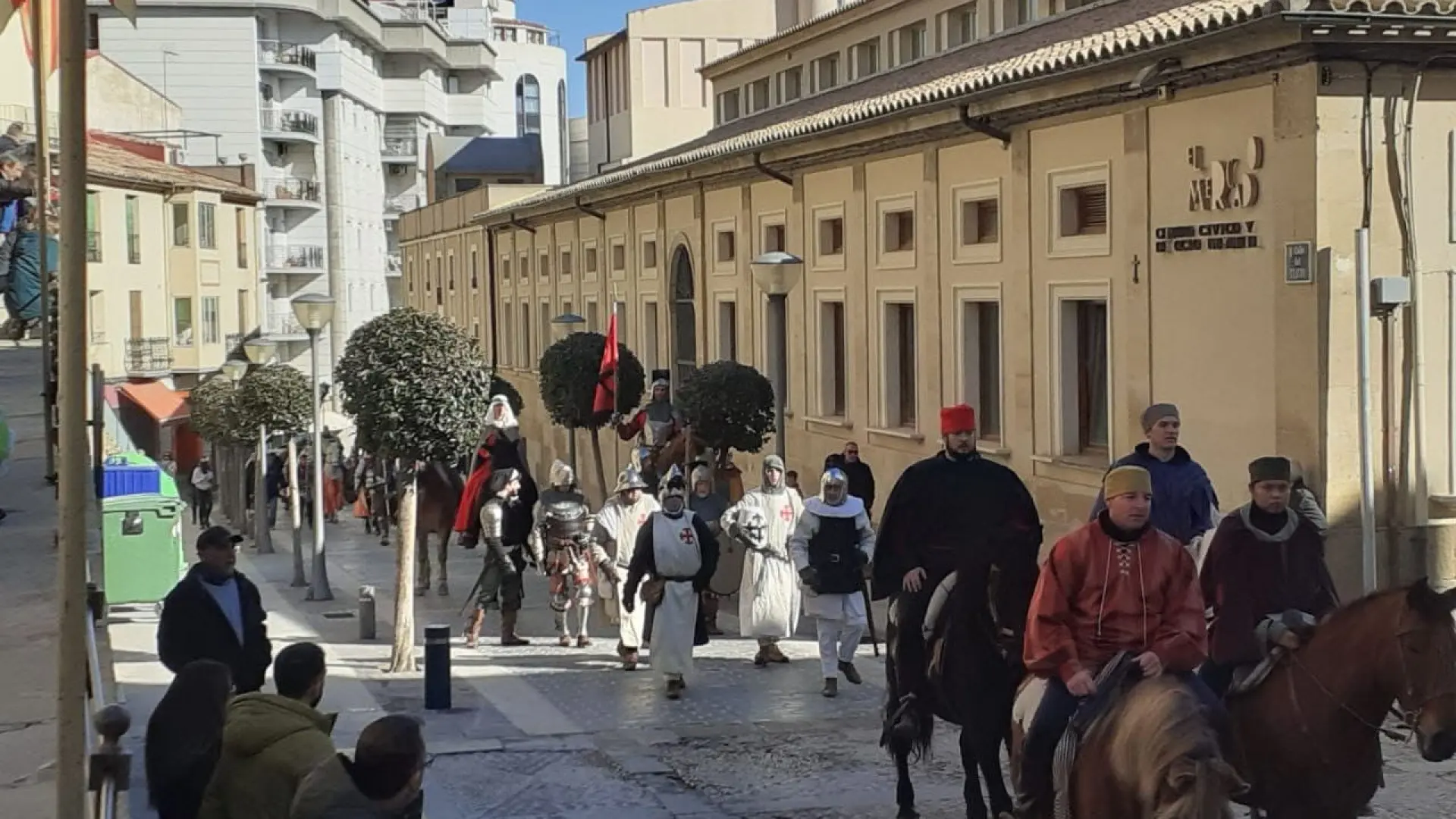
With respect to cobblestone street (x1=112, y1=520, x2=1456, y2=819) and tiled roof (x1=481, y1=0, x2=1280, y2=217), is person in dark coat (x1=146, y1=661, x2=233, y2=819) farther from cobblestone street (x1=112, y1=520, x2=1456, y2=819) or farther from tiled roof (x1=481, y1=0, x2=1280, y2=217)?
tiled roof (x1=481, y1=0, x2=1280, y2=217)

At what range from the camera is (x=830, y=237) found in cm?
2538

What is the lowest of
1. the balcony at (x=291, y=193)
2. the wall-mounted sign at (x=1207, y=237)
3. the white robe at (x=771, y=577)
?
the white robe at (x=771, y=577)

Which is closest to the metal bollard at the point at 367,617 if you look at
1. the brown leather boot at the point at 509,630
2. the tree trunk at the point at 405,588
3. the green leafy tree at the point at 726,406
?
the brown leather boot at the point at 509,630

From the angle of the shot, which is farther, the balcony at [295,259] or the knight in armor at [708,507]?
the balcony at [295,259]

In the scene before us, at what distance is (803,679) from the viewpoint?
50.1 feet

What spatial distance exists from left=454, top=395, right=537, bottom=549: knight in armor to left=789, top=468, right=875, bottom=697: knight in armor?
4410 millimetres

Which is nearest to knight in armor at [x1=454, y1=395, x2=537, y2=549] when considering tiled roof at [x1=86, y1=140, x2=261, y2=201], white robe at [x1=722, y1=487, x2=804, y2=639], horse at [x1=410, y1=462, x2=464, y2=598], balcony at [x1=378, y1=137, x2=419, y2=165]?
white robe at [x1=722, y1=487, x2=804, y2=639]

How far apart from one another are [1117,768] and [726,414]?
15.0m

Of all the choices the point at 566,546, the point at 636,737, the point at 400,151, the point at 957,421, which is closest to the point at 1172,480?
the point at 957,421

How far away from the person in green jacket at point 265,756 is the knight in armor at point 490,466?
11.7 metres

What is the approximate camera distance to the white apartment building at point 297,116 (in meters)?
67.0

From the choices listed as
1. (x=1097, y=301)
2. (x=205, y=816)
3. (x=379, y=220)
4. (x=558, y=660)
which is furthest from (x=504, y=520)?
(x=379, y=220)

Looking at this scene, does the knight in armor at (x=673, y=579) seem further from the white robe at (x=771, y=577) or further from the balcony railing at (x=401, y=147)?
the balcony railing at (x=401, y=147)

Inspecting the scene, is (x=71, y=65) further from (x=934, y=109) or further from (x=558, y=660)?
(x=934, y=109)
